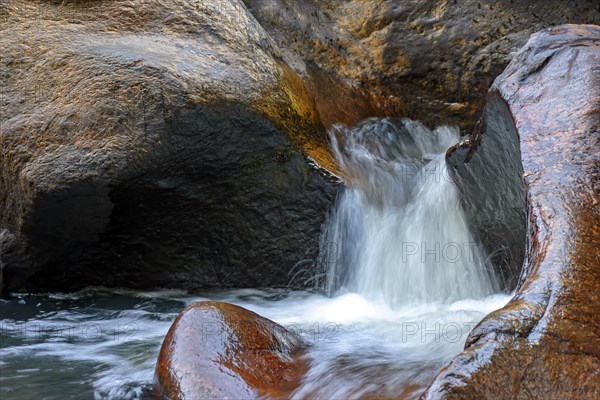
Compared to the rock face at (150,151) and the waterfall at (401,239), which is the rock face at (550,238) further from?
the rock face at (150,151)

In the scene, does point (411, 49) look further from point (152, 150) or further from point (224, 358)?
point (224, 358)

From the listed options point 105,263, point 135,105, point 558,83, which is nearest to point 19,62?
point 135,105

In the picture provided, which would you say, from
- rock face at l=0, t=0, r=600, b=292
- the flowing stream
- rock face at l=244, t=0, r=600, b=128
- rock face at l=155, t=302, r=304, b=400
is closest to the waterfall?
the flowing stream

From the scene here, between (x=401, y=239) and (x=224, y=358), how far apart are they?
2.50 metres

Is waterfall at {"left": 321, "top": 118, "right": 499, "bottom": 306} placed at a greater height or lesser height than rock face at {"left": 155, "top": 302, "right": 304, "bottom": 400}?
greater

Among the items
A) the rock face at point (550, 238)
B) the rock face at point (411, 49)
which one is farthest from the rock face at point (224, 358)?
the rock face at point (411, 49)

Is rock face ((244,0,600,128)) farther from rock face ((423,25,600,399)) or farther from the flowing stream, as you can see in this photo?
rock face ((423,25,600,399))

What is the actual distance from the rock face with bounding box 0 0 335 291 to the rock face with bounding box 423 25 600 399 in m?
1.62

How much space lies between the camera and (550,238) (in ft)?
10.3

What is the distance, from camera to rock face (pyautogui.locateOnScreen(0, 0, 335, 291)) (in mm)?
5016

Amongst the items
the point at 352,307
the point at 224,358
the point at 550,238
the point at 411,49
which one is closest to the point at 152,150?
the point at 352,307

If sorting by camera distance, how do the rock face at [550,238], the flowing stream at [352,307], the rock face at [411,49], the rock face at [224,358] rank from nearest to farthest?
the rock face at [550,238] → the rock face at [224,358] → the flowing stream at [352,307] → the rock face at [411,49]

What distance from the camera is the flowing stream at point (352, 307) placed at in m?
3.69

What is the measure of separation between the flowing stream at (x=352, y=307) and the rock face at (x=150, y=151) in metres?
0.23
